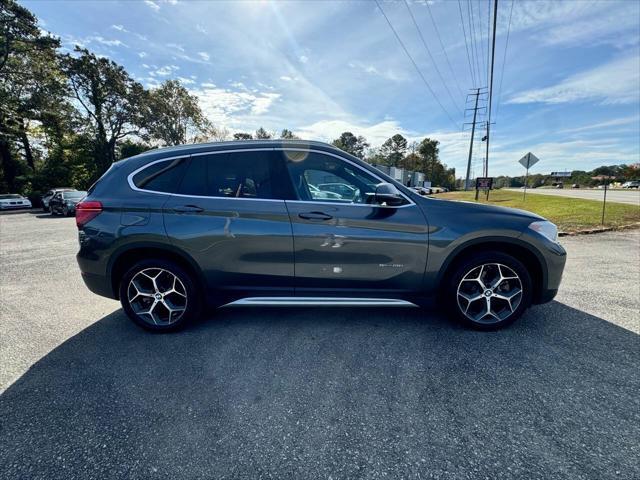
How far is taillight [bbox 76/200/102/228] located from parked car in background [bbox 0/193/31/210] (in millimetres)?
29868

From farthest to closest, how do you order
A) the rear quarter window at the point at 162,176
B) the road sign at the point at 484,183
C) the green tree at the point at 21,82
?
the road sign at the point at 484,183 < the green tree at the point at 21,82 < the rear quarter window at the point at 162,176

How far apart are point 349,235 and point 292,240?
56 centimetres

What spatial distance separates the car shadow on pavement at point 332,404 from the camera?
1.62 meters

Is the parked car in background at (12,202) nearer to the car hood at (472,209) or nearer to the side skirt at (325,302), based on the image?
the side skirt at (325,302)

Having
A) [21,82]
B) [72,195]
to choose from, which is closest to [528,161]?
[72,195]

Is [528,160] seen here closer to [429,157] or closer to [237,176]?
[237,176]

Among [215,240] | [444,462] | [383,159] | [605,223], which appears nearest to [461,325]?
[444,462]

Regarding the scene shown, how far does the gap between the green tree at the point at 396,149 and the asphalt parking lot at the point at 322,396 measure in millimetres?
87220

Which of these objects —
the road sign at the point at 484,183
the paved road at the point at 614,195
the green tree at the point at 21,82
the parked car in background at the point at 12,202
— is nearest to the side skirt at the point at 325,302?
the paved road at the point at 614,195

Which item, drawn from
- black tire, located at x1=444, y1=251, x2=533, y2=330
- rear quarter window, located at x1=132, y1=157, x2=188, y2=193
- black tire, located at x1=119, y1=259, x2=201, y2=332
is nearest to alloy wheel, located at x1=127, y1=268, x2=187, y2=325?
black tire, located at x1=119, y1=259, x2=201, y2=332

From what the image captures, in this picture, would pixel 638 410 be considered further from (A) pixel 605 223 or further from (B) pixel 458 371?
(A) pixel 605 223

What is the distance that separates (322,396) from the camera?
2.13 metres

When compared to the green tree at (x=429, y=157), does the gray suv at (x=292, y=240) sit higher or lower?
lower

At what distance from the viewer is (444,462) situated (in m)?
1.62
